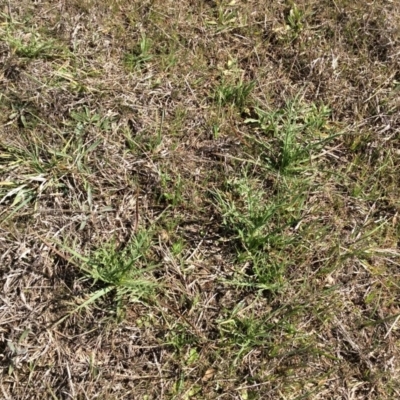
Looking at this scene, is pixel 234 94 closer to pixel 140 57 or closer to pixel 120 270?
pixel 140 57

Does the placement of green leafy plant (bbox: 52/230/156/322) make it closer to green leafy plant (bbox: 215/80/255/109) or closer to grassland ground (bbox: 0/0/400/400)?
grassland ground (bbox: 0/0/400/400)

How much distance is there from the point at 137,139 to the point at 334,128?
0.94 meters

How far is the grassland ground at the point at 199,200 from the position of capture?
2.24 m

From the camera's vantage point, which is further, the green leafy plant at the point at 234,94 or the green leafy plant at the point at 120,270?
the green leafy plant at the point at 234,94

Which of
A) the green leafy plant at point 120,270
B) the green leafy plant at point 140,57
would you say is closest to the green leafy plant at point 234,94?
the green leafy plant at point 140,57

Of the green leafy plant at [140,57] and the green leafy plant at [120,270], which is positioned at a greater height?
the green leafy plant at [140,57]

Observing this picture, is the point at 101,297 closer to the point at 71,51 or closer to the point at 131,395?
the point at 131,395

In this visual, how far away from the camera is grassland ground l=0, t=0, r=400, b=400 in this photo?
224 cm

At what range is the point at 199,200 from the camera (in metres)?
2.54

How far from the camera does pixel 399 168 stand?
108 inches

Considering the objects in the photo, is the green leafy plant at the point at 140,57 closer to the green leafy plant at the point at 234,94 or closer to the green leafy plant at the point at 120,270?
the green leafy plant at the point at 234,94

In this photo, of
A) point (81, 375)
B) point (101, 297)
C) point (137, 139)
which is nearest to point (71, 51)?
point (137, 139)

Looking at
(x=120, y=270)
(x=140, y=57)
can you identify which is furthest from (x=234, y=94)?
(x=120, y=270)

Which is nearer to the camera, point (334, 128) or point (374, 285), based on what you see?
point (374, 285)
